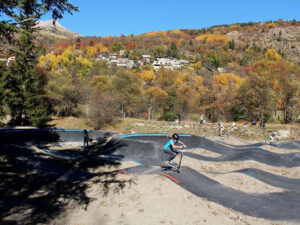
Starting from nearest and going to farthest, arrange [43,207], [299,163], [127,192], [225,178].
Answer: [43,207] < [127,192] < [225,178] < [299,163]

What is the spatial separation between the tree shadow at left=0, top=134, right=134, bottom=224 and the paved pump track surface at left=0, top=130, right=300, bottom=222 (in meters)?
0.17

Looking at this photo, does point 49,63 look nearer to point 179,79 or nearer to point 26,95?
point 179,79

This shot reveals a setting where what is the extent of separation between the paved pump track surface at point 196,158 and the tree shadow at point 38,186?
17 centimetres

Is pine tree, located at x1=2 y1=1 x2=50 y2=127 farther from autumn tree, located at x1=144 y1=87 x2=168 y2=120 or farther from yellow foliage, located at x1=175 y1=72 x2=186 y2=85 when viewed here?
yellow foliage, located at x1=175 y1=72 x2=186 y2=85

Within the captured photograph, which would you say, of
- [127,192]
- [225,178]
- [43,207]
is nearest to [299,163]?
[225,178]

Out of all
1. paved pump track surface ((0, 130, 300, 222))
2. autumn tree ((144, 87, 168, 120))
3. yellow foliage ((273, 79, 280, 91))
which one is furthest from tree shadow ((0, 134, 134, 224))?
yellow foliage ((273, 79, 280, 91))

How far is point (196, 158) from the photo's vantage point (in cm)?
1554

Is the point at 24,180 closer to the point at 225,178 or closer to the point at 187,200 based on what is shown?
the point at 187,200

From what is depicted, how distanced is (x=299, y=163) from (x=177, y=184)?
433 inches

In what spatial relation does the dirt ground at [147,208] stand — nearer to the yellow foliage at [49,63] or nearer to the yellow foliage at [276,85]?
the yellow foliage at [276,85]

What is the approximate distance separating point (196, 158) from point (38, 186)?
36.9 ft

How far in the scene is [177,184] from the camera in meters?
7.95

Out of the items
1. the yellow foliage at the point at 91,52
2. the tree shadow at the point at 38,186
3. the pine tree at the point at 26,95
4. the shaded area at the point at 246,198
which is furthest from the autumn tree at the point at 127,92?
the yellow foliage at the point at 91,52

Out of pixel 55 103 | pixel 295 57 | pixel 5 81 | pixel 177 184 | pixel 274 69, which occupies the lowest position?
pixel 177 184
